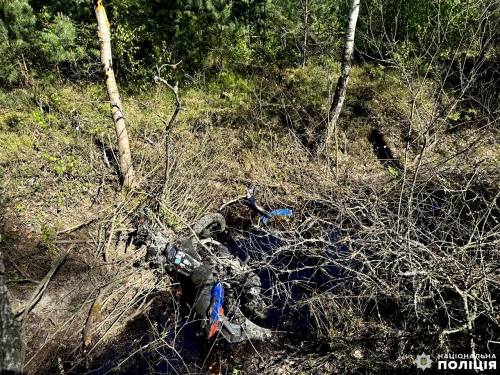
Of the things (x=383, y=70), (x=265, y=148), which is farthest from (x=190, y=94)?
Result: (x=383, y=70)

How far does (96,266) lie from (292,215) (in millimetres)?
3341

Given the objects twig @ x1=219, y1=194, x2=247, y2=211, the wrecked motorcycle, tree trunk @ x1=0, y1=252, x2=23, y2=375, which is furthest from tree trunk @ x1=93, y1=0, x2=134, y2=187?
tree trunk @ x1=0, y1=252, x2=23, y2=375

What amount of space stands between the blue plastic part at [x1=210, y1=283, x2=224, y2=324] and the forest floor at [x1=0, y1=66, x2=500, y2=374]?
0.45 metres

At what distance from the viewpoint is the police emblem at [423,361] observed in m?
3.49

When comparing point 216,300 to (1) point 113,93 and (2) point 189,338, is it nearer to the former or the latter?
(2) point 189,338

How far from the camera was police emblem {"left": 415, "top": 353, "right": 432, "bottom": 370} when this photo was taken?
11.4ft

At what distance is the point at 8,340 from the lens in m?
2.19

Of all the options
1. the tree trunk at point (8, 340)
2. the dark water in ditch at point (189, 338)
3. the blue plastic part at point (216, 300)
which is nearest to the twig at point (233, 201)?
the dark water in ditch at point (189, 338)

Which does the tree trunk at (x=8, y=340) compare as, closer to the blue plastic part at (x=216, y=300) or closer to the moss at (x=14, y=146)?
the blue plastic part at (x=216, y=300)

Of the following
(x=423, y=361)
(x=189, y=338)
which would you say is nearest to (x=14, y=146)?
(x=189, y=338)

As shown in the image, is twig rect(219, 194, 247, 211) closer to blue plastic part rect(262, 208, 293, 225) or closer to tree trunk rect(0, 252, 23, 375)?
blue plastic part rect(262, 208, 293, 225)

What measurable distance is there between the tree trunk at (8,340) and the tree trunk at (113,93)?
4002 millimetres

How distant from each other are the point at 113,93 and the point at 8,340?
14.1ft

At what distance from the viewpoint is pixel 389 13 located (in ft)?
29.5
